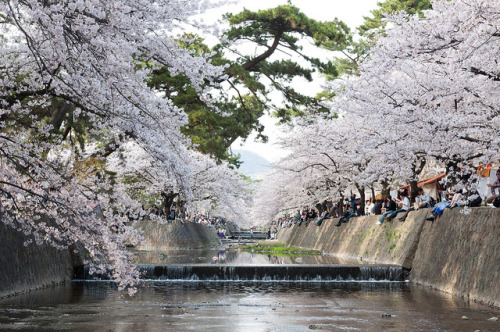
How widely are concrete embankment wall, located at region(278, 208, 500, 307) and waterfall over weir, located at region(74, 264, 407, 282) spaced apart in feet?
2.93

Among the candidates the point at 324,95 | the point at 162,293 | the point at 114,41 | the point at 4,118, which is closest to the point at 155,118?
the point at 114,41

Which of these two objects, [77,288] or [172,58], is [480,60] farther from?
[77,288]

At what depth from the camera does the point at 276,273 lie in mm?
15930

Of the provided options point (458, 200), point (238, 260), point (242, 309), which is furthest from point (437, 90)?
point (238, 260)

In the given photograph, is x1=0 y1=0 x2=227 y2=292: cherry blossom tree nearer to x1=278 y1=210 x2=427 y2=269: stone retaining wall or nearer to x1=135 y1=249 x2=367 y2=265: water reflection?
x1=278 y1=210 x2=427 y2=269: stone retaining wall

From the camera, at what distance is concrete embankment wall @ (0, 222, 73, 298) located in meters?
11.0

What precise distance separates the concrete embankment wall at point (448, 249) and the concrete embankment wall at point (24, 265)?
9.19m

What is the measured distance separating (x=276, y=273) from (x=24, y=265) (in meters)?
6.91

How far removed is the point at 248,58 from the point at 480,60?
9.71 m

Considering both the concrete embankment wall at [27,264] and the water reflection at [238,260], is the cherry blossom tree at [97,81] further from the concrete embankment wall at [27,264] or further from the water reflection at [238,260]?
the water reflection at [238,260]

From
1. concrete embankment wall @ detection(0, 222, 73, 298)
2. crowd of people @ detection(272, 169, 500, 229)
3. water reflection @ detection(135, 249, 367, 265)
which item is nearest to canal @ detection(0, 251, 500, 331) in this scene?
concrete embankment wall @ detection(0, 222, 73, 298)

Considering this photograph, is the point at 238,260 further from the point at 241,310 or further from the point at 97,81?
the point at 97,81

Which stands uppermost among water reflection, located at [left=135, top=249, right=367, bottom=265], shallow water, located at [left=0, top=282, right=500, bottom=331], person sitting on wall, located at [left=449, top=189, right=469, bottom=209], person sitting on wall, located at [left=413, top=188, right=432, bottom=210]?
person sitting on wall, located at [left=413, top=188, right=432, bottom=210]

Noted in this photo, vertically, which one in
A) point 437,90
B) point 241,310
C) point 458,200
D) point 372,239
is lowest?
point 241,310
